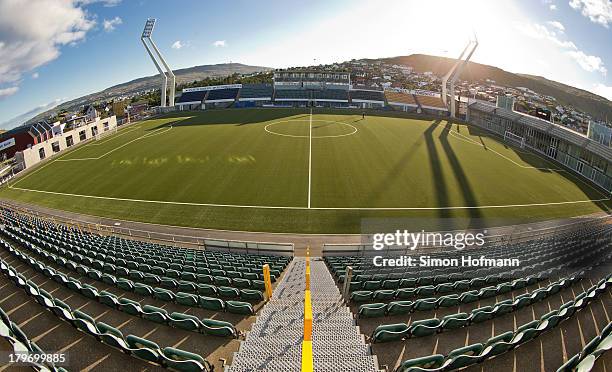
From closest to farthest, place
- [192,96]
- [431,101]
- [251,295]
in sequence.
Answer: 1. [251,295]
2. [431,101]
3. [192,96]

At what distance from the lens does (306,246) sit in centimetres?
2270

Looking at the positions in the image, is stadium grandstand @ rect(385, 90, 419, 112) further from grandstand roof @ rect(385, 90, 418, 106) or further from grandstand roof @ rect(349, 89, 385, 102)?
grandstand roof @ rect(349, 89, 385, 102)

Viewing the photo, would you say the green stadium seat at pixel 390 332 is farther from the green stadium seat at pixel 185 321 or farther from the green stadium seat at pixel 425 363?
the green stadium seat at pixel 185 321

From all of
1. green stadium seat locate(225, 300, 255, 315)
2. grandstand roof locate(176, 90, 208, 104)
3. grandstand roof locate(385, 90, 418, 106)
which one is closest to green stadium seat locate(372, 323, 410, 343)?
green stadium seat locate(225, 300, 255, 315)

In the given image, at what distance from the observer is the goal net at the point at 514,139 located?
5534cm

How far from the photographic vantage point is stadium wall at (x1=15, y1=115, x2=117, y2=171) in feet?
149

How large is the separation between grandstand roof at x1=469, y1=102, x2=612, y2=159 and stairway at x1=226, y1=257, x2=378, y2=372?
154 feet

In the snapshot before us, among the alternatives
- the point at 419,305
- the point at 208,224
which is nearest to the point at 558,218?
the point at 419,305

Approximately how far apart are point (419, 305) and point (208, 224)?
20.3 meters

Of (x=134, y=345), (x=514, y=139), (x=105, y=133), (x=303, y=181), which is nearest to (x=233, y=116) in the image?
(x=105, y=133)

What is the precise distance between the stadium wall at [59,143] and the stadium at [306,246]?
1.06ft

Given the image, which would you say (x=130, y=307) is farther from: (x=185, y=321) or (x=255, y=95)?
(x=255, y=95)

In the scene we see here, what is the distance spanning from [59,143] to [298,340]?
2515 inches

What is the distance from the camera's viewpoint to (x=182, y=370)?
22.0 ft
